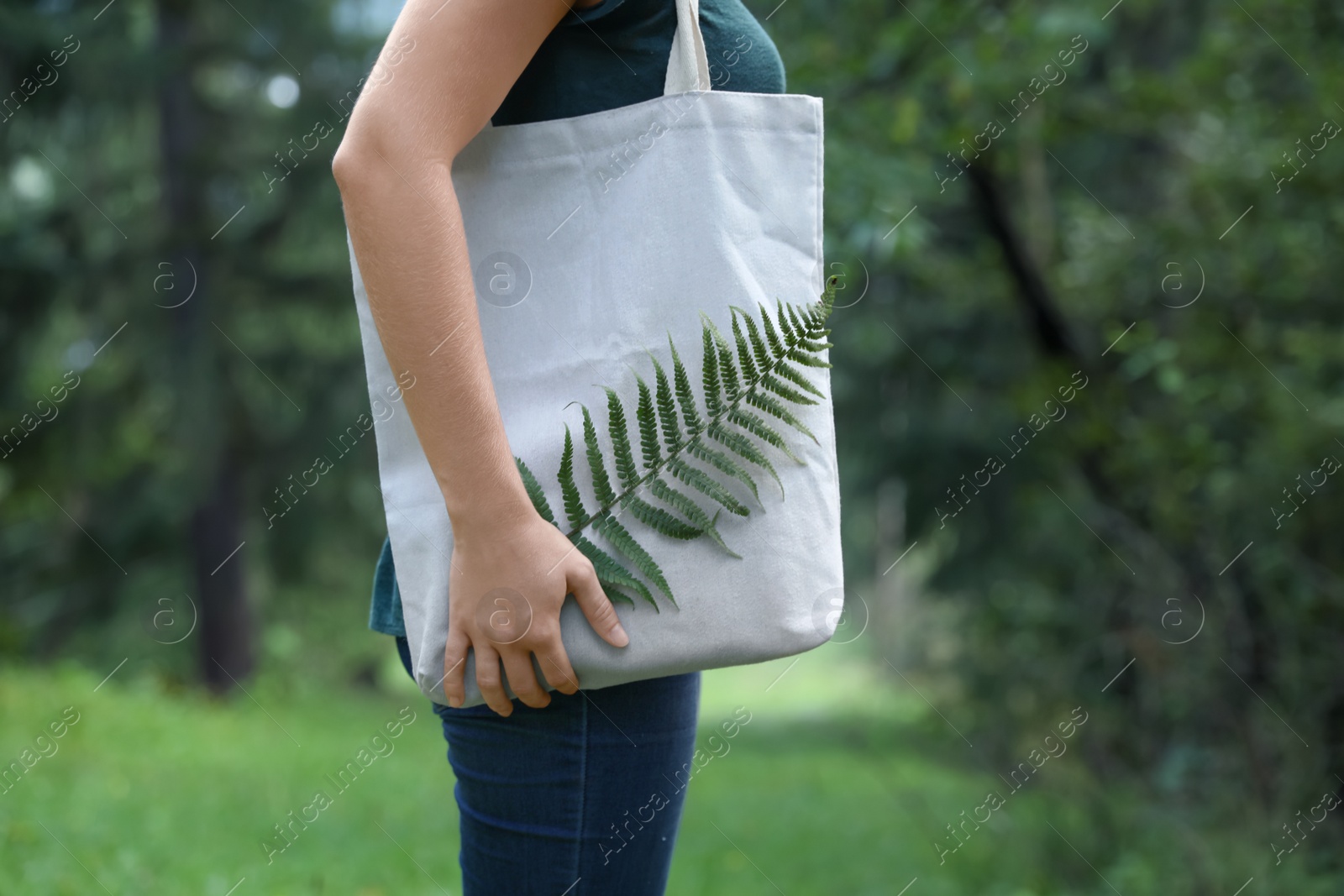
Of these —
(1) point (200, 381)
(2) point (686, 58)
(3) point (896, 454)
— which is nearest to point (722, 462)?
(2) point (686, 58)

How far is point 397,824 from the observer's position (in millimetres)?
4141

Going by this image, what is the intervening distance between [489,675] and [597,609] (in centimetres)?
10

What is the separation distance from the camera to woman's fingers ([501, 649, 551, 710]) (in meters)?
0.87

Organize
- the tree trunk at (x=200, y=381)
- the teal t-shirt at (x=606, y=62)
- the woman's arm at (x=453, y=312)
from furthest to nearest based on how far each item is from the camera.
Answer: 1. the tree trunk at (x=200, y=381)
2. the teal t-shirt at (x=606, y=62)
3. the woman's arm at (x=453, y=312)

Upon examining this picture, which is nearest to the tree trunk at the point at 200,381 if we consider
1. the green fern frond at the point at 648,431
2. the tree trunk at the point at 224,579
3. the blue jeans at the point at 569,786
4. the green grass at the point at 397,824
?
the tree trunk at the point at 224,579

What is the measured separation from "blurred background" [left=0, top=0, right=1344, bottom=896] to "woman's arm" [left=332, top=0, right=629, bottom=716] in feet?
6.72

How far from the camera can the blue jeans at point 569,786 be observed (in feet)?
3.09

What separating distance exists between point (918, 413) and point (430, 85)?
6355 mm

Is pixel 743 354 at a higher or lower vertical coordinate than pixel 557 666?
higher

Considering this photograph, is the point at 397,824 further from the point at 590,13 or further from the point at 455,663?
the point at 590,13

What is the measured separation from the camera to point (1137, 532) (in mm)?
4734

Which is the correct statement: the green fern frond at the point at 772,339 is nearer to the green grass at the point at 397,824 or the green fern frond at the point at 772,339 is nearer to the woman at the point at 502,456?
the woman at the point at 502,456

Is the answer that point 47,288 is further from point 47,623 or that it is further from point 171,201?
point 47,623

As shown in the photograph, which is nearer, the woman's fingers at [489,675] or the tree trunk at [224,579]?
the woman's fingers at [489,675]
